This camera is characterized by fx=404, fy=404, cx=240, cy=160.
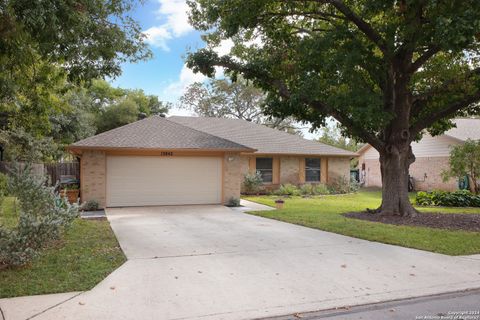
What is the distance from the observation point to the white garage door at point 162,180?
15211mm

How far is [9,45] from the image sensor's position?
18.8ft

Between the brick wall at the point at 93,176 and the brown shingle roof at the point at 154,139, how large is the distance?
0.54 metres

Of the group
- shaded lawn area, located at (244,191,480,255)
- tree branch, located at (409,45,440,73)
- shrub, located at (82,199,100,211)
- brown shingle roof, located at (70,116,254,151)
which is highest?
tree branch, located at (409,45,440,73)

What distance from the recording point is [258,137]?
23656 millimetres

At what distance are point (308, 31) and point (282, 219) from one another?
20.9 ft

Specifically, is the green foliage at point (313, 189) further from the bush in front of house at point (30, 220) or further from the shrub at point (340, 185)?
the bush in front of house at point (30, 220)

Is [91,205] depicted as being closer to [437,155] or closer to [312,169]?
[312,169]

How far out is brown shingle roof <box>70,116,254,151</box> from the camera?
14.8m

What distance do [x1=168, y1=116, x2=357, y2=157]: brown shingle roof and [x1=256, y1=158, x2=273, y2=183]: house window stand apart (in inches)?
27.7

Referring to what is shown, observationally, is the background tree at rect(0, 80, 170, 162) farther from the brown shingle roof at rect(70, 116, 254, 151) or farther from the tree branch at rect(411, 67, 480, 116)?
the tree branch at rect(411, 67, 480, 116)

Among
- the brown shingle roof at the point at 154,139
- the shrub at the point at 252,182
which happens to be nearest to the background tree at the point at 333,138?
the shrub at the point at 252,182

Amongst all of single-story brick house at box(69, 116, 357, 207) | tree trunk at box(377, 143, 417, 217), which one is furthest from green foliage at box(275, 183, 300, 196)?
tree trunk at box(377, 143, 417, 217)

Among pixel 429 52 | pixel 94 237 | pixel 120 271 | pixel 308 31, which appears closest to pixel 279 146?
pixel 308 31

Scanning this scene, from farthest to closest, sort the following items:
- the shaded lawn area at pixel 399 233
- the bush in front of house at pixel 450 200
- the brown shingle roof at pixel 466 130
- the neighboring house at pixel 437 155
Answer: the neighboring house at pixel 437 155 < the brown shingle roof at pixel 466 130 < the bush in front of house at pixel 450 200 < the shaded lawn area at pixel 399 233
